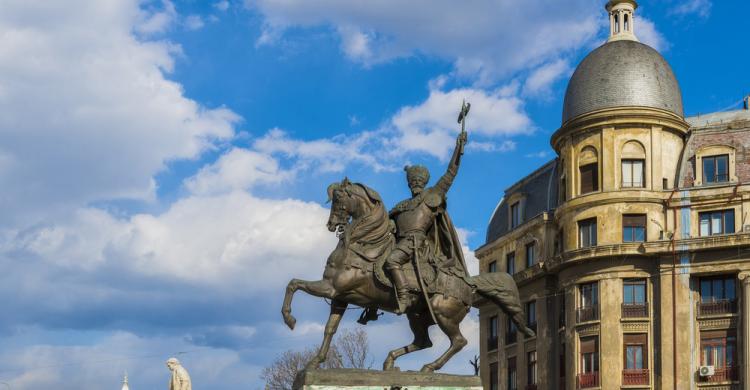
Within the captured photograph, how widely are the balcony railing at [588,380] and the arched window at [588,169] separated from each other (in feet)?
32.2

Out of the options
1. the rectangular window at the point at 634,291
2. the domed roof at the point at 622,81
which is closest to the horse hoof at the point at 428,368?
the rectangular window at the point at 634,291

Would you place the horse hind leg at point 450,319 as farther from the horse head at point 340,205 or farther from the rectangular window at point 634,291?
the rectangular window at point 634,291

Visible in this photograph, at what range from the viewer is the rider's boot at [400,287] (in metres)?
22.4

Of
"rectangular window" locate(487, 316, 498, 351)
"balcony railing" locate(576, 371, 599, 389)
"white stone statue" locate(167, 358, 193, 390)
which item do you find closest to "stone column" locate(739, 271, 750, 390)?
"balcony railing" locate(576, 371, 599, 389)

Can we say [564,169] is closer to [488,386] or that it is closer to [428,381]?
[488,386]

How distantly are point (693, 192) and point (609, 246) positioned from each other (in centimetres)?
540

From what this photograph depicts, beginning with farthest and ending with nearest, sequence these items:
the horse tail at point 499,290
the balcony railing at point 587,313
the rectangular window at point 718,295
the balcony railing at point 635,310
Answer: the balcony railing at point 587,313, the balcony railing at point 635,310, the rectangular window at point 718,295, the horse tail at point 499,290

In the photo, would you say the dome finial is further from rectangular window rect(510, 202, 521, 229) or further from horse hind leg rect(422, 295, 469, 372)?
horse hind leg rect(422, 295, 469, 372)

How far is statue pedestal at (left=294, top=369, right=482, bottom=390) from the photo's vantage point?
2111 centimetres

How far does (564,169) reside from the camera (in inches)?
2835

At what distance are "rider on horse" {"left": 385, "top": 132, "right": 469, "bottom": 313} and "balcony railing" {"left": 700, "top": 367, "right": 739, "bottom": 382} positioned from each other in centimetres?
4466

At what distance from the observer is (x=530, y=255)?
76312mm

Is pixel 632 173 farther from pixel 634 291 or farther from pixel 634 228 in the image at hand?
pixel 634 291

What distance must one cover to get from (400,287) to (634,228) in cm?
4841
